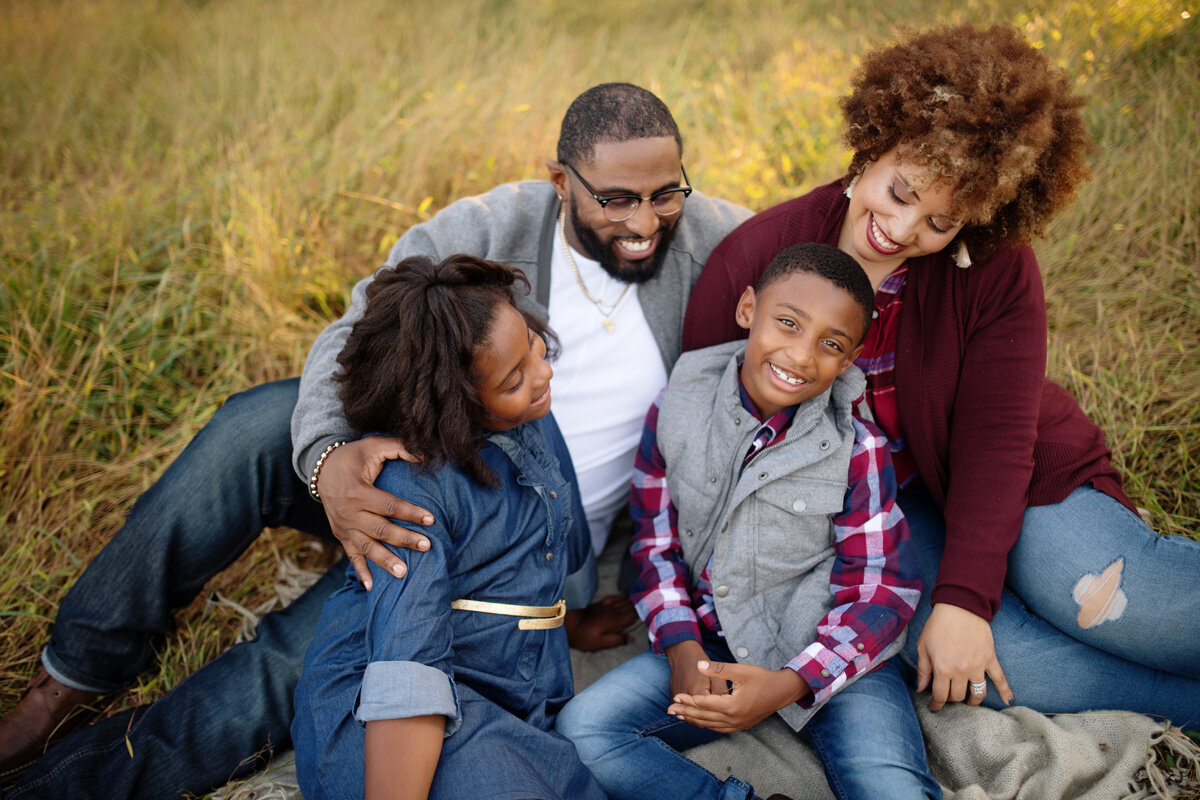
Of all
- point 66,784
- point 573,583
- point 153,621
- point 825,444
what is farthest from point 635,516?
point 66,784

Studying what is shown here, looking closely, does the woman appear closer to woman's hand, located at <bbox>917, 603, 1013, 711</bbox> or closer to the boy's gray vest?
woman's hand, located at <bbox>917, 603, 1013, 711</bbox>

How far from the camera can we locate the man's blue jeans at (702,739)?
1.92m

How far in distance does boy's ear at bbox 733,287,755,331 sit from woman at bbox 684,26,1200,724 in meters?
0.22

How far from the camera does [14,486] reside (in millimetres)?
2908

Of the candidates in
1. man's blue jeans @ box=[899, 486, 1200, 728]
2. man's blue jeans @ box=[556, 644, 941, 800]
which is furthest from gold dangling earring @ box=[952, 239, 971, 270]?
man's blue jeans @ box=[556, 644, 941, 800]

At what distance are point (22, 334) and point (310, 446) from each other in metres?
1.94

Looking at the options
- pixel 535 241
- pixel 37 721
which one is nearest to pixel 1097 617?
pixel 535 241

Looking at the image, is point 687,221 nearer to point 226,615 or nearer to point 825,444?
point 825,444

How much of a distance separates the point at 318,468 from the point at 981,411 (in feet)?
6.48

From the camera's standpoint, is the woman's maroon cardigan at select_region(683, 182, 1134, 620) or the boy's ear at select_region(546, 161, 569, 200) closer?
the woman's maroon cardigan at select_region(683, 182, 1134, 620)

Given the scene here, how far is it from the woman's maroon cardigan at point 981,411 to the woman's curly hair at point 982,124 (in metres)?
0.16

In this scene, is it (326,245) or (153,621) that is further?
A: (326,245)

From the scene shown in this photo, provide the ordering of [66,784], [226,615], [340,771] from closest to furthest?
[340,771] → [66,784] → [226,615]

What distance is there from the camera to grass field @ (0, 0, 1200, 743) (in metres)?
2.93
